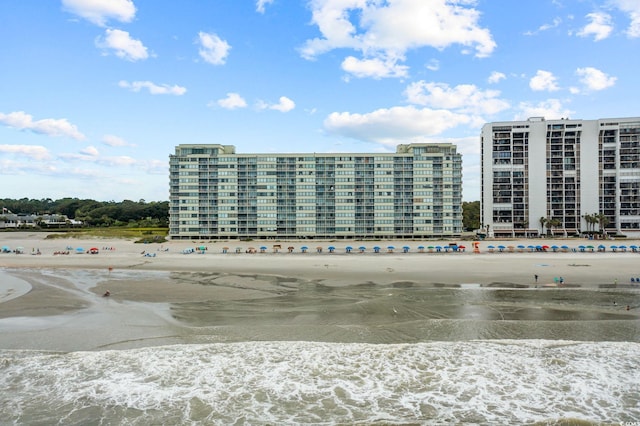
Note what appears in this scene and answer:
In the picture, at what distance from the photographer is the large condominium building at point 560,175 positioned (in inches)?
3873

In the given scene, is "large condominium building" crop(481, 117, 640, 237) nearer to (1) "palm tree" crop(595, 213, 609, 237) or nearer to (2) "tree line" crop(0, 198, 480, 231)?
(1) "palm tree" crop(595, 213, 609, 237)

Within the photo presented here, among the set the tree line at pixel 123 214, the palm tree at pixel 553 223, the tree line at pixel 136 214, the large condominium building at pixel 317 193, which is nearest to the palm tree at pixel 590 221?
the palm tree at pixel 553 223

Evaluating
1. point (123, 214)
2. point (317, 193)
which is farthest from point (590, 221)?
point (123, 214)

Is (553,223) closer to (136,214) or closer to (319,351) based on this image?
(319,351)

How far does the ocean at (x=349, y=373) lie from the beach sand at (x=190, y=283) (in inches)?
69.2

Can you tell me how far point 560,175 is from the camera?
101 meters

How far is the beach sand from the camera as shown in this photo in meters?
22.1

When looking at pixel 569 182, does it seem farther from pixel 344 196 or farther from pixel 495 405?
pixel 495 405

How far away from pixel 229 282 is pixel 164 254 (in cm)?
3277

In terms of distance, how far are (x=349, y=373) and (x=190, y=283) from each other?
83.6ft

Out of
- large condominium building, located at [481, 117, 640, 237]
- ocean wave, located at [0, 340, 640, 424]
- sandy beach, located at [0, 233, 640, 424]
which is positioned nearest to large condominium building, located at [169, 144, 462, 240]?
large condominium building, located at [481, 117, 640, 237]

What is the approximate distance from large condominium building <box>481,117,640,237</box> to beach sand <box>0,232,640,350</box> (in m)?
36.1

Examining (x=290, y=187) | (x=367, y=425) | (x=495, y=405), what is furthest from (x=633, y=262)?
(x=290, y=187)

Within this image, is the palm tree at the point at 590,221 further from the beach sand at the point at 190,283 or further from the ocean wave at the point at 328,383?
the ocean wave at the point at 328,383
